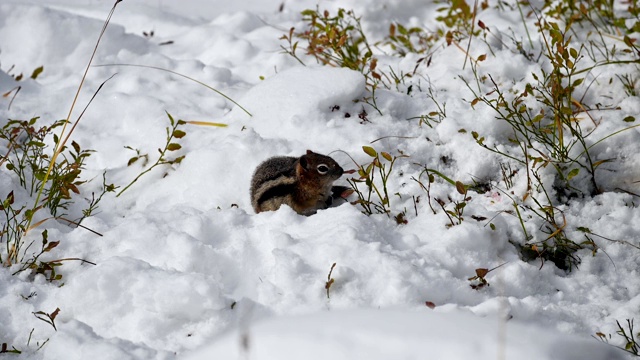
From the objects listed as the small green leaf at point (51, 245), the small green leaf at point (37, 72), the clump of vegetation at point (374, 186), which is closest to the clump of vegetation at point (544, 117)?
the clump of vegetation at point (374, 186)

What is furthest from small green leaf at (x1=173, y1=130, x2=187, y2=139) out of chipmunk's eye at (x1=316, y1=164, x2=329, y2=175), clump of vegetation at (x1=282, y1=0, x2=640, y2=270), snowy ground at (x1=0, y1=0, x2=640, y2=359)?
clump of vegetation at (x1=282, y1=0, x2=640, y2=270)

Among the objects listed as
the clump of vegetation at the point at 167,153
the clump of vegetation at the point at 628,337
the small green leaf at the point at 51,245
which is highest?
the clump of vegetation at the point at 628,337

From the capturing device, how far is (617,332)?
2.95 m

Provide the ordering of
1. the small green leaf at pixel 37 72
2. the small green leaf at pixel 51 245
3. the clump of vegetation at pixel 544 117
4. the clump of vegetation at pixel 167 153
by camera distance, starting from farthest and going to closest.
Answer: the small green leaf at pixel 37 72, the clump of vegetation at pixel 167 153, the clump of vegetation at pixel 544 117, the small green leaf at pixel 51 245

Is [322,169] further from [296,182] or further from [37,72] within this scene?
[37,72]

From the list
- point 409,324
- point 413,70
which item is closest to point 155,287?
point 409,324

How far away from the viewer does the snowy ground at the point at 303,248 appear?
227 cm

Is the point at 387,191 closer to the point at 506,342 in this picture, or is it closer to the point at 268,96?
the point at 268,96

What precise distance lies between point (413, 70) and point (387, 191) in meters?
1.74

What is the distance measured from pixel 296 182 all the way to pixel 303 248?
2.89ft

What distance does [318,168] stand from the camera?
4277 millimetres

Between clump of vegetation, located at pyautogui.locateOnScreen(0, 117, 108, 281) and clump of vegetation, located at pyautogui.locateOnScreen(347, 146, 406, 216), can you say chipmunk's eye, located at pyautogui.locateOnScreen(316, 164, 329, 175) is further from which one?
clump of vegetation, located at pyautogui.locateOnScreen(0, 117, 108, 281)

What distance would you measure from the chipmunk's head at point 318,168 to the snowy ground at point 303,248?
293 millimetres

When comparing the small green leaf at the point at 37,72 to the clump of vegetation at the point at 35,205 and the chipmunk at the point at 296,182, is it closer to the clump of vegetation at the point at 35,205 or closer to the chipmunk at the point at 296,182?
the clump of vegetation at the point at 35,205
